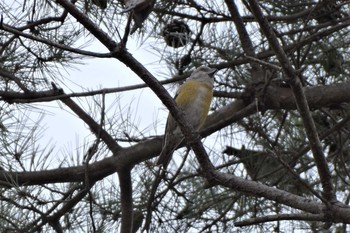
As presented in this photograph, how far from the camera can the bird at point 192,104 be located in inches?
132

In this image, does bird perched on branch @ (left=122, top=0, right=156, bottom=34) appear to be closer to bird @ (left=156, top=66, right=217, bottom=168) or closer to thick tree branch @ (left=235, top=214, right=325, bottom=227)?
thick tree branch @ (left=235, top=214, right=325, bottom=227)

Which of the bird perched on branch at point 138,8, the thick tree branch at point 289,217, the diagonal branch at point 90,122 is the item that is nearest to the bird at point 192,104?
the diagonal branch at point 90,122

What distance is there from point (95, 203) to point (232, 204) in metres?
0.70

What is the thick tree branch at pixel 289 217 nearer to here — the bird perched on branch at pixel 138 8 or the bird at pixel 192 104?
the bird perched on branch at pixel 138 8

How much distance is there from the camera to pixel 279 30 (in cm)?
376

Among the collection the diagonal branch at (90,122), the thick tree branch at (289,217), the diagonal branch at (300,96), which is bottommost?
the thick tree branch at (289,217)

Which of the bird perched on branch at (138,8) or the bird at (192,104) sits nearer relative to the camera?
the bird perched on branch at (138,8)

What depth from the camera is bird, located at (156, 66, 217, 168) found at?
3359mm

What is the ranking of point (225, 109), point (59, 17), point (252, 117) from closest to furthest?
point (59, 17) < point (225, 109) < point (252, 117)

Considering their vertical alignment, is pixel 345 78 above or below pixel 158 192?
above

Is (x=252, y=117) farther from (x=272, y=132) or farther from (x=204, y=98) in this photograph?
(x=204, y=98)

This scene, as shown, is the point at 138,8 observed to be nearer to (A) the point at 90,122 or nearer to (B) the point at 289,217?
(B) the point at 289,217

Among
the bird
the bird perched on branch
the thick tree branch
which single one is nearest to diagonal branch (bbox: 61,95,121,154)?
the bird

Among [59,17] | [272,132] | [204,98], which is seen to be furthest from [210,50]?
[59,17]
